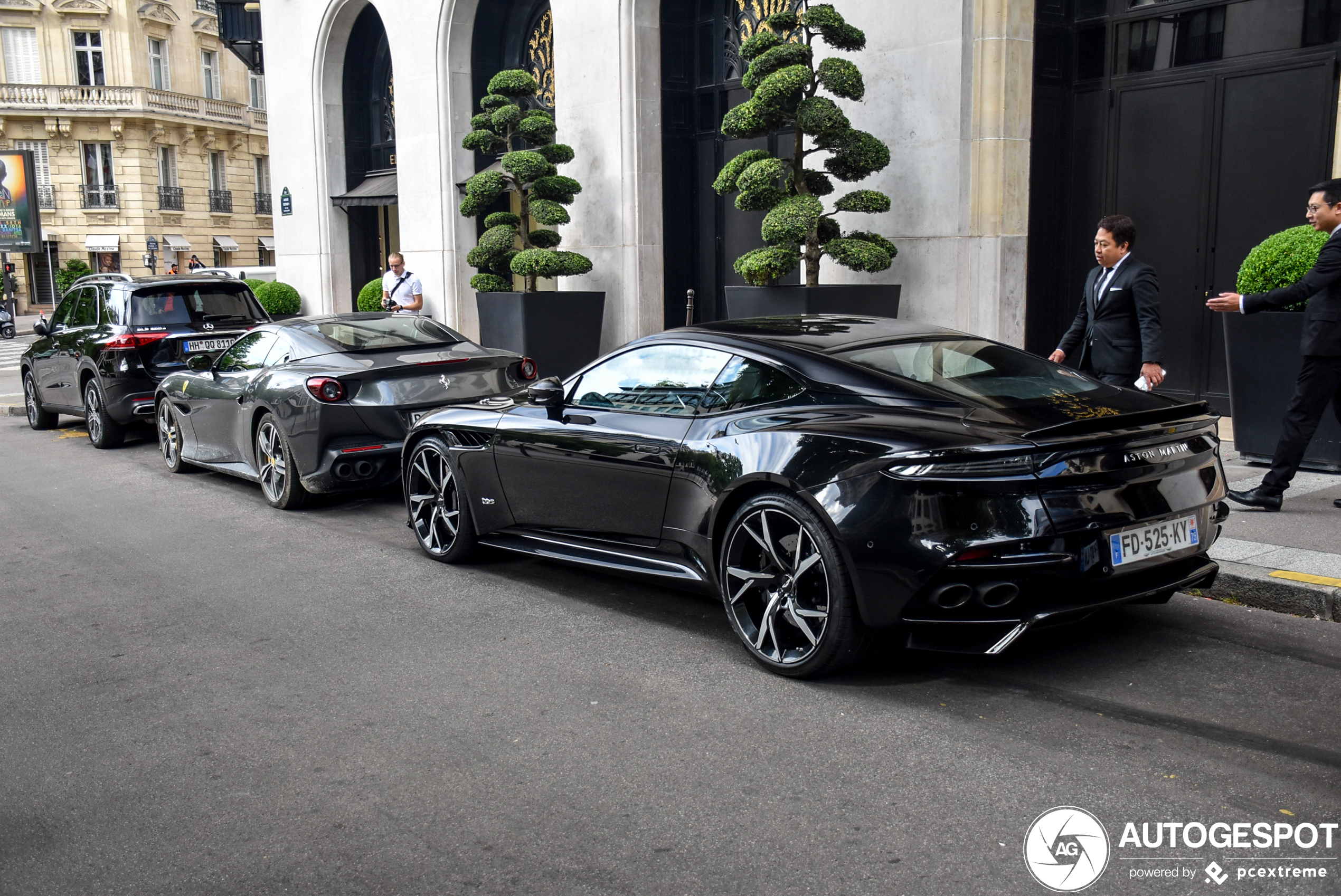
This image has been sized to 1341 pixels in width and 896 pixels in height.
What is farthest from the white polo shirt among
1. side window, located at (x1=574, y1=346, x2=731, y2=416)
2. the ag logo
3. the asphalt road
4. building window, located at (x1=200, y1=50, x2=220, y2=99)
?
building window, located at (x1=200, y1=50, x2=220, y2=99)

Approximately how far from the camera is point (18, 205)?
3556cm

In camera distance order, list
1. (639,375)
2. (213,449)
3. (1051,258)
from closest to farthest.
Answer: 1. (639,375)
2. (213,449)
3. (1051,258)

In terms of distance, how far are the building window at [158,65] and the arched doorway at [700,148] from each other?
155ft

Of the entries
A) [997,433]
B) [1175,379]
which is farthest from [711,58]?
[997,433]

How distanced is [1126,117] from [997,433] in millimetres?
8328

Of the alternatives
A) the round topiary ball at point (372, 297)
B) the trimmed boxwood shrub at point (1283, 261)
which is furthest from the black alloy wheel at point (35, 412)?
the trimmed boxwood shrub at point (1283, 261)

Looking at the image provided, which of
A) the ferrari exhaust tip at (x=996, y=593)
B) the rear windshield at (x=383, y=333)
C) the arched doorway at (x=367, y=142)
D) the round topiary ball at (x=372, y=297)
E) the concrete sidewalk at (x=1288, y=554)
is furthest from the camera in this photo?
the arched doorway at (x=367, y=142)

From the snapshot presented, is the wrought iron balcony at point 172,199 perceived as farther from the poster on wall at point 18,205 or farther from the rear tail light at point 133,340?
the rear tail light at point 133,340

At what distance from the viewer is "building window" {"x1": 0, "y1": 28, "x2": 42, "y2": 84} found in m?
53.6

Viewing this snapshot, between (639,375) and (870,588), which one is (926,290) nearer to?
(639,375)

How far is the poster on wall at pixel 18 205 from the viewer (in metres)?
33.9

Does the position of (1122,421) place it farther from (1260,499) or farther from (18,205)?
(18,205)

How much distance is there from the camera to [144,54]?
2163 inches

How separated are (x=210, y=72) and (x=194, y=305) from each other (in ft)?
170
